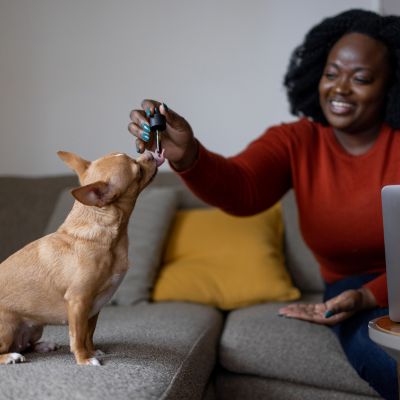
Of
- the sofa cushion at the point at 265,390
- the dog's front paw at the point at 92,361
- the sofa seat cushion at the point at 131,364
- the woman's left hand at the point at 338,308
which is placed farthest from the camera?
the sofa cushion at the point at 265,390

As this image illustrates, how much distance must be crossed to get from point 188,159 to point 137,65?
4.63ft

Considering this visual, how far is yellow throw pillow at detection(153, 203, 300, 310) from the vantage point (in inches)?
65.8

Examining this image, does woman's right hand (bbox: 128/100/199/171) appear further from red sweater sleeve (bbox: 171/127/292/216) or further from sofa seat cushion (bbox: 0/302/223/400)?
sofa seat cushion (bbox: 0/302/223/400)

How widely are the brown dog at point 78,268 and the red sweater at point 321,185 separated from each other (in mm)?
387

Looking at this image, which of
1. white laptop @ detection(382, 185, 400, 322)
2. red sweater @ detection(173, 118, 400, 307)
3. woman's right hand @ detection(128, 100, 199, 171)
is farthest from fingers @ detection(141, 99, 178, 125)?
white laptop @ detection(382, 185, 400, 322)

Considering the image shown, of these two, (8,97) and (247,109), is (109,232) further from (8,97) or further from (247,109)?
(8,97)

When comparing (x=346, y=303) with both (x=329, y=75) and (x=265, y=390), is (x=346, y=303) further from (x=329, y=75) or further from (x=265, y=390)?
(x=329, y=75)

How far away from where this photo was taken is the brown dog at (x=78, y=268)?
0.79 m

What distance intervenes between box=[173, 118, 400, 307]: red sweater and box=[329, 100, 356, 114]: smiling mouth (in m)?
0.15

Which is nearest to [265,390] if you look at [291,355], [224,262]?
[291,355]

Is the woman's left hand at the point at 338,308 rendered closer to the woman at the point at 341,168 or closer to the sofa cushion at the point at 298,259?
the woman at the point at 341,168

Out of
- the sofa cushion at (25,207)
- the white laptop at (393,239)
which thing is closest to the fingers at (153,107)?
the white laptop at (393,239)

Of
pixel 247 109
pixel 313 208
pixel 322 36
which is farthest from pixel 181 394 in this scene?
pixel 247 109

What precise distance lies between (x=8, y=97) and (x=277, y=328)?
79.3 inches
